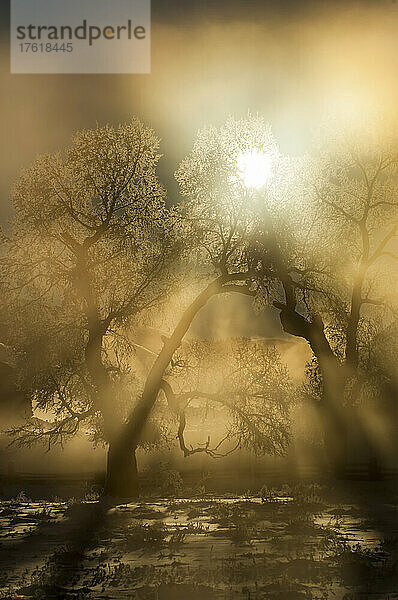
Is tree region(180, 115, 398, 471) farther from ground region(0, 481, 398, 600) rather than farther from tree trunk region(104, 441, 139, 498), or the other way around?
tree trunk region(104, 441, 139, 498)

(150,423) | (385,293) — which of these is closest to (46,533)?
(150,423)

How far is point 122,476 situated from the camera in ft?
83.8

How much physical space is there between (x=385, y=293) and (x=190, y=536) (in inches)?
565

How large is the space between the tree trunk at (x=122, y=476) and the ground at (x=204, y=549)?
1.74 meters

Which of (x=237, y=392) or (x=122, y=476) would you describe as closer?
(x=122, y=476)

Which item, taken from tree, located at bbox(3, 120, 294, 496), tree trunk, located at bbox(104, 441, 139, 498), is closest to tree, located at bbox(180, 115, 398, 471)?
tree, located at bbox(3, 120, 294, 496)

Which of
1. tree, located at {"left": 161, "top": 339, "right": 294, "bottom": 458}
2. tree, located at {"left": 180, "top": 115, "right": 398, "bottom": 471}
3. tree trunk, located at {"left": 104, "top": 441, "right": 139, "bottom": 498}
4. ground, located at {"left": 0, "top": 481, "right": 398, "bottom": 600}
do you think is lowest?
ground, located at {"left": 0, "top": 481, "right": 398, "bottom": 600}

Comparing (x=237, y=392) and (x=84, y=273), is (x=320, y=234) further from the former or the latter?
(x=84, y=273)

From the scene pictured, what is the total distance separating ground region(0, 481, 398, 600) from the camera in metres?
11.7

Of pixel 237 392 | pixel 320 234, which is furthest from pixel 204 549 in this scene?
pixel 320 234

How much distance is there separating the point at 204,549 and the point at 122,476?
10.9 meters

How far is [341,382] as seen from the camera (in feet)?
86.5

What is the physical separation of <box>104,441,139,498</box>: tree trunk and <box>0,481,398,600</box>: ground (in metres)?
1.74

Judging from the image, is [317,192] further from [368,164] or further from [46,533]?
[46,533]
